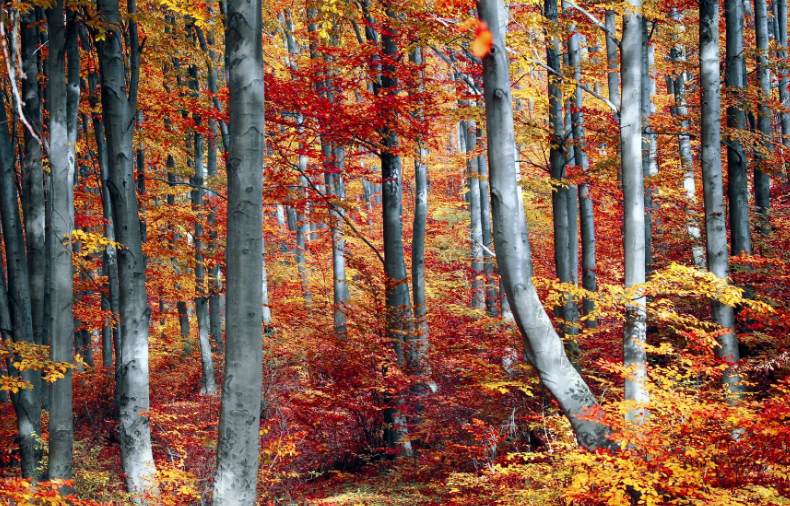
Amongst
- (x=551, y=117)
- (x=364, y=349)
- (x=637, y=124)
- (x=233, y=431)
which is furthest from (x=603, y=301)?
(x=551, y=117)

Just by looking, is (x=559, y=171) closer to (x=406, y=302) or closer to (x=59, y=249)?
(x=406, y=302)

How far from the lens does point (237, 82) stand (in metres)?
3.96

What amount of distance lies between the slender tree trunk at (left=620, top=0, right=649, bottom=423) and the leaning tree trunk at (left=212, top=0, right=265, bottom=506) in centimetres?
368

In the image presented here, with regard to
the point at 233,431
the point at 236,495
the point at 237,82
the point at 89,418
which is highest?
the point at 237,82

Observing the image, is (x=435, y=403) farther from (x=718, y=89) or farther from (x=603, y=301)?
(x=718, y=89)

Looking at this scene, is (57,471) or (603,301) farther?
(57,471)

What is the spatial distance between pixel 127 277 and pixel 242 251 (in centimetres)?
343

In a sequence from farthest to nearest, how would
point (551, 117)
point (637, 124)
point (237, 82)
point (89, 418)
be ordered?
point (89, 418), point (551, 117), point (637, 124), point (237, 82)

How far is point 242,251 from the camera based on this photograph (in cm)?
396

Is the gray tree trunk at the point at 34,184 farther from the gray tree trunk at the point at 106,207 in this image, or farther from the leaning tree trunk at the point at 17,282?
the gray tree trunk at the point at 106,207

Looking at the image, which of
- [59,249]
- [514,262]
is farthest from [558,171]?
[59,249]

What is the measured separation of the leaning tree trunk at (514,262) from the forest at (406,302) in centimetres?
2

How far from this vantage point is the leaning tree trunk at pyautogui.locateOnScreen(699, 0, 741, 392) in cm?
654

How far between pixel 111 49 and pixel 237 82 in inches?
141
